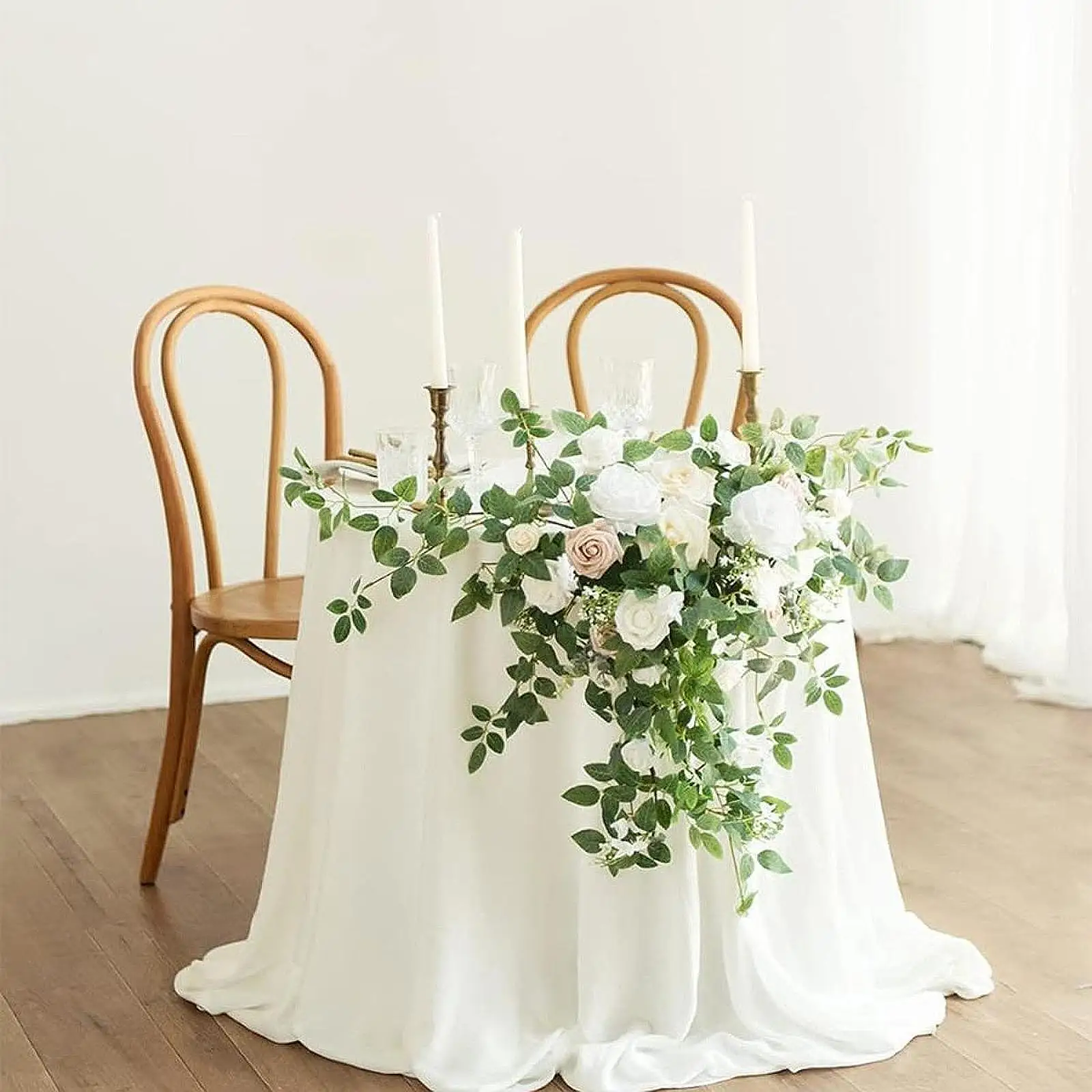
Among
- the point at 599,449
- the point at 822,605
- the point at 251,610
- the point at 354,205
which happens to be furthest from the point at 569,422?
the point at 354,205

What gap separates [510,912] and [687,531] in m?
0.56

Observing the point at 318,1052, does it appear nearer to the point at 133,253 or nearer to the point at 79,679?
the point at 79,679

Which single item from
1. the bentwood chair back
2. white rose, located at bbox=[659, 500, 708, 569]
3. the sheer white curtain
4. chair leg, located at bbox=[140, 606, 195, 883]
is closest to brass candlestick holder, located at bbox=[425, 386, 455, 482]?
white rose, located at bbox=[659, 500, 708, 569]

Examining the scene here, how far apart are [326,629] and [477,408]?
395 millimetres

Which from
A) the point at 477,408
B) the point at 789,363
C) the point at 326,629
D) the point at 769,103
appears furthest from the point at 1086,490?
the point at 326,629

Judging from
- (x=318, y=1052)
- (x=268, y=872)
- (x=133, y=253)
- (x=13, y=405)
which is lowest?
(x=318, y=1052)

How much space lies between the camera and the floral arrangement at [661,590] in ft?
7.18

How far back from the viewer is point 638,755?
2.24 metres

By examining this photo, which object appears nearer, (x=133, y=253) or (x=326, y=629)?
(x=326, y=629)

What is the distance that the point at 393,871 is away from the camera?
7.91ft

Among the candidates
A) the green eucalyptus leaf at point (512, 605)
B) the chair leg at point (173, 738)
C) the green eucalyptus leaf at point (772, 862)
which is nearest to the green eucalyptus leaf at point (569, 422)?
the green eucalyptus leaf at point (512, 605)

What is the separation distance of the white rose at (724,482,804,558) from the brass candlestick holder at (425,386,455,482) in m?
0.45

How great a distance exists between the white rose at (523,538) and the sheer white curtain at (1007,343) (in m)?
2.16

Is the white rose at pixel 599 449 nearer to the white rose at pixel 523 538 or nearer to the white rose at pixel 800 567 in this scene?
the white rose at pixel 523 538
